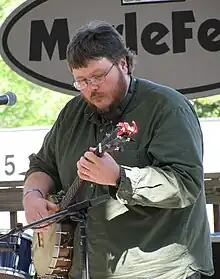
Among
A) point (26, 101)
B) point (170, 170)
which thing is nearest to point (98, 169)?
point (170, 170)

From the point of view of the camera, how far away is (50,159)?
290cm

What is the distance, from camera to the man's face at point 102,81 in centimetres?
253

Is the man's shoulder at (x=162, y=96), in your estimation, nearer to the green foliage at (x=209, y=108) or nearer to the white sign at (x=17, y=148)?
the white sign at (x=17, y=148)

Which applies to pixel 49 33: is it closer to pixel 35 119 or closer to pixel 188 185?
pixel 188 185

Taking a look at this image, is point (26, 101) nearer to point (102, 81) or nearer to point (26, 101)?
point (26, 101)

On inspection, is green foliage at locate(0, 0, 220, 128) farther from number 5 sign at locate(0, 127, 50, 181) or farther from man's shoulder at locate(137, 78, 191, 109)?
man's shoulder at locate(137, 78, 191, 109)

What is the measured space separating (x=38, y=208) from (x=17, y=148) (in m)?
1.90

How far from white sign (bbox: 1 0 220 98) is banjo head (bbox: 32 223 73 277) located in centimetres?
139

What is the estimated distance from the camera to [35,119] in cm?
689

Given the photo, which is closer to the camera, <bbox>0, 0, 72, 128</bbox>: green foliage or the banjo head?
the banjo head

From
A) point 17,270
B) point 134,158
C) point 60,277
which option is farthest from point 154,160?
point 17,270

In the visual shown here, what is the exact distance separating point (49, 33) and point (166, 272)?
6.49 feet

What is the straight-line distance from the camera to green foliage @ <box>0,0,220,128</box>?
6.29 meters

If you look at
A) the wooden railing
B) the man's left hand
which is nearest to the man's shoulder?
the man's left hand
